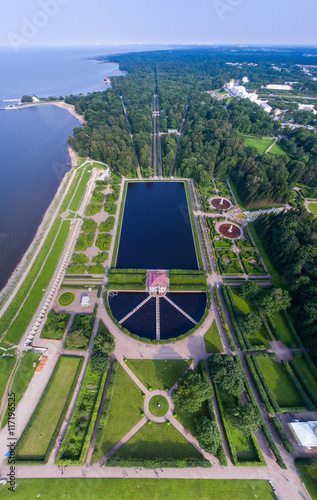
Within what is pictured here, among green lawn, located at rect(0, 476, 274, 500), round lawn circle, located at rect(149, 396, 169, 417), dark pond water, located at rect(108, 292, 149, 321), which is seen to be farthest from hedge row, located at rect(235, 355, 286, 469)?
dark pond water, located at rect(108, 292, 149, 321)

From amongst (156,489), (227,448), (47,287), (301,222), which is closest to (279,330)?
(227,448)

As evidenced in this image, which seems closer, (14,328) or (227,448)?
(227,448)

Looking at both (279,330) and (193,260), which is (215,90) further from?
(279,330)

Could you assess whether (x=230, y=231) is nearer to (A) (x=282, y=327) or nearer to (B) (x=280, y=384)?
(A) (x=282, y=327)

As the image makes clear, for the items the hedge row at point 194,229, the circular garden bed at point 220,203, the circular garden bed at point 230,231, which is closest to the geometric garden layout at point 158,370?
the hedge row at point 194,229

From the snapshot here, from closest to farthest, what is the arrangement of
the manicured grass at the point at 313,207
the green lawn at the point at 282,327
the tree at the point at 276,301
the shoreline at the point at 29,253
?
the green lawn at the point at 282,327 → the tree at the point at 276,301 → the shoreline at the point at 29,253 → the manicured grass at the point at 313,207

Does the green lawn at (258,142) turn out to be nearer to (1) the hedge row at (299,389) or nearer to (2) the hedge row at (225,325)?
(2) the hedge row at (225,325)
